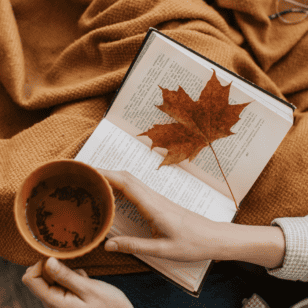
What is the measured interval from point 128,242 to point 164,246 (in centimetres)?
7

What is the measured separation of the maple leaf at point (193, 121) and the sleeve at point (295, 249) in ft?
0.76

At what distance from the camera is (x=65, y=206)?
0.53 meters

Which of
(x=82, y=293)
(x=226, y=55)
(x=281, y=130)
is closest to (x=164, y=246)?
(x=82, y=293)

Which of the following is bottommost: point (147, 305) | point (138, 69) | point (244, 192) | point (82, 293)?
point (147, 305)

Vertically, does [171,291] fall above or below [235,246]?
below

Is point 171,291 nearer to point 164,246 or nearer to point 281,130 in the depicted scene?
point 164,246

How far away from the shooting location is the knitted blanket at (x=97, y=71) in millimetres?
631

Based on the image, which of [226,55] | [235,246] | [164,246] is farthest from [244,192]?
[226,55]

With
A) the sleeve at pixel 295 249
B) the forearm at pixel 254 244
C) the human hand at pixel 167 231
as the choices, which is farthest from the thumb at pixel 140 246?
the sleeve at pixel 295 249

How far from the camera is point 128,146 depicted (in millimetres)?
602

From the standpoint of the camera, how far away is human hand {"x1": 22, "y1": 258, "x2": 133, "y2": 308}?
0.48 meters

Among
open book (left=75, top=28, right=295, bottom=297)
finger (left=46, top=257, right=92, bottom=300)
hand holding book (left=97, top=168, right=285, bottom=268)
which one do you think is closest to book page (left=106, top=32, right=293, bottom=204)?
open book (left=75, top=28, right=295, bottom=297)

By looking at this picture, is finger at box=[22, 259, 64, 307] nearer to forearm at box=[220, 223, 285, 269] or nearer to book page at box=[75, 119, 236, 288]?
book page at box=[75, 119, 236, 288]

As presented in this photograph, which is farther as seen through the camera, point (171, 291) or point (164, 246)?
point (171, 291)
